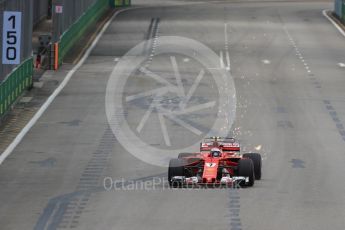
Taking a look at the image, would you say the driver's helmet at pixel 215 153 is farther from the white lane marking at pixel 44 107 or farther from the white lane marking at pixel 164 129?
the white lane marking at pixel 164 129

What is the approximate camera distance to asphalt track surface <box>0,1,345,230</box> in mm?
30984

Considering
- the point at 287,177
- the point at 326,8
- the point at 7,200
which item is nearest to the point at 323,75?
the point at 287,177

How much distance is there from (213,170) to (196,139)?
11.1 metres

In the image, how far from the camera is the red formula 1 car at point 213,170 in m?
33.5

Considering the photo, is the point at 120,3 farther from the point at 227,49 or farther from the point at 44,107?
the point at 44,107

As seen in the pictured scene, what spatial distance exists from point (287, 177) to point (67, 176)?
6.67 meters

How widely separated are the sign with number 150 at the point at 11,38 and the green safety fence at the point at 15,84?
4.95 ft

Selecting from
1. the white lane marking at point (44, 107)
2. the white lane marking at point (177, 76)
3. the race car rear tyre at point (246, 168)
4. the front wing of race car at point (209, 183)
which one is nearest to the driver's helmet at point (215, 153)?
the front wing of race car at point (209, 183)

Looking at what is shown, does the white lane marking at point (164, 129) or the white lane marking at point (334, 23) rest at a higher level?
the white lane marking at point (164, 129)

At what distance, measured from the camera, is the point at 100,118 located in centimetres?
4975

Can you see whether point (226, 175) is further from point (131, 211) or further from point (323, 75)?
point (323, 75)

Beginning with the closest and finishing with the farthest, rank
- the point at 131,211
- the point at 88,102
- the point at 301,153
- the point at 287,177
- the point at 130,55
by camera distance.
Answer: the point at 131,211 < the point at 287,177 < the point at 301,153 < the point at 88,102 < the point at 130,55

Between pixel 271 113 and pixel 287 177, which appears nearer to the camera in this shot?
pixel 287 177

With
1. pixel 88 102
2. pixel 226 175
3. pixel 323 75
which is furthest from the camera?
pixel 323 75
